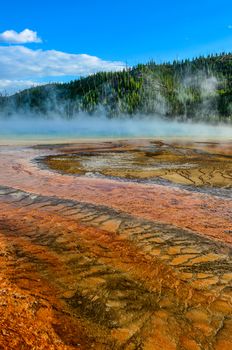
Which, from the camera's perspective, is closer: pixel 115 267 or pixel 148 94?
pixel 115 267

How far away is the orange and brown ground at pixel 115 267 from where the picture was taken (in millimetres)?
4754

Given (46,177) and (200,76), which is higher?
(200,76)

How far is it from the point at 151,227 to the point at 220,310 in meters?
3.66

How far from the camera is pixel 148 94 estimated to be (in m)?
138

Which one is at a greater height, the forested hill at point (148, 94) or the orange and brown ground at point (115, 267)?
the forested hill at point (148, 94)

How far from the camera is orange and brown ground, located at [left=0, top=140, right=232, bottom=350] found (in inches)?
187

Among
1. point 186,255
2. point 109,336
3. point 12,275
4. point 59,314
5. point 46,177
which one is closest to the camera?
point 109,336

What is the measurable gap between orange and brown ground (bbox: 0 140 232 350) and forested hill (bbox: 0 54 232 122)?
9503 centimetres

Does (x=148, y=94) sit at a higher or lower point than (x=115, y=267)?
higher

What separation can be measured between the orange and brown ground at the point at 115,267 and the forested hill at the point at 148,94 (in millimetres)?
95032

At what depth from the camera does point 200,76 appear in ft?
519

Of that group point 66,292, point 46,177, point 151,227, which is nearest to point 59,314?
point 66,292

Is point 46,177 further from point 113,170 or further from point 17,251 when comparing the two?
point 17,251

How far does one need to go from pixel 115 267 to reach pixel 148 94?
445 feet
